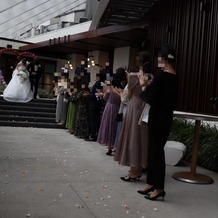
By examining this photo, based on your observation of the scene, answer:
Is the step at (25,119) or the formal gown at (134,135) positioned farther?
the step at (25,119)

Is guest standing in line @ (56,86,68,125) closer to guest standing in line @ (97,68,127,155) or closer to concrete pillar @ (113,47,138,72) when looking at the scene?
guest standing in line @ (97,68,127,155)

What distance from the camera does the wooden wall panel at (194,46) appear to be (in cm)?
805

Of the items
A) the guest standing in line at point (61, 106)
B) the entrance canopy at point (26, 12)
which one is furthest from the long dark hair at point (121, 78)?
the entrance canopy at point (26, 12)

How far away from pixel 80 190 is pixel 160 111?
1454mm

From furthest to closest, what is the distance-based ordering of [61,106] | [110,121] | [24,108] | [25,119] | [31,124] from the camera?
1. [24,108]
2. [25,119]
3. [31,124]
4. [61,106]
5. [110,121]

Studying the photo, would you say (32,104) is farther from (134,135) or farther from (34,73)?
(134,135)

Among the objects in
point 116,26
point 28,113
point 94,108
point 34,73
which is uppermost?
→ point 116,26

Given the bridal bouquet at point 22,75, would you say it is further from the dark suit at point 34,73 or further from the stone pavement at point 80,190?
the stone pavement at point 80,190

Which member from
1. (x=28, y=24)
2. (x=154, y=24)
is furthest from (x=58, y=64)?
(x=154, y=24)

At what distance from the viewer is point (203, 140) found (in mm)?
7234

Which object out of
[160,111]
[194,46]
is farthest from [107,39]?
[160,111]

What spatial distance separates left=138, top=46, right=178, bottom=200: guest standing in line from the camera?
14.4 ft

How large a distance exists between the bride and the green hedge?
622cm

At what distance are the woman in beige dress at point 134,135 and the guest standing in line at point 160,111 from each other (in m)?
0.62
